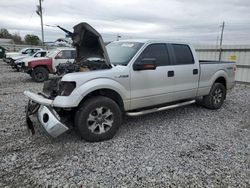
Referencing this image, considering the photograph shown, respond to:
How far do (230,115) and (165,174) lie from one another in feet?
11.6

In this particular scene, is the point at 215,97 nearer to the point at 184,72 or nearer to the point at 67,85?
the point at 184,72

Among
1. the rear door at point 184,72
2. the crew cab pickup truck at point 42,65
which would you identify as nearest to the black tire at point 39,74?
the crew cab pickup truck at point 42,65

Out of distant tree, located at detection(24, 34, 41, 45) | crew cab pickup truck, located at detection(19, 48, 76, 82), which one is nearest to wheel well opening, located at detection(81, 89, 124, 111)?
crew cab pickup truck, located at detection(19, 48, 76, 82)

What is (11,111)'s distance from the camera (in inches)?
213

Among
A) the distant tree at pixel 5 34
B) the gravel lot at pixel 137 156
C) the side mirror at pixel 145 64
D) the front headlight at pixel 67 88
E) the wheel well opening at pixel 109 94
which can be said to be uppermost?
the distant tree at pixel 5 34

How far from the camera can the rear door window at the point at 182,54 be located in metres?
4.77

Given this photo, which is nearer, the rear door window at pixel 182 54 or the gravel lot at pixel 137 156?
the gravel lot at pixel 137 156

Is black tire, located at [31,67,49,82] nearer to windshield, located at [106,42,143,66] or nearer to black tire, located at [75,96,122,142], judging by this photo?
windshield, located at [106,42,143,66]

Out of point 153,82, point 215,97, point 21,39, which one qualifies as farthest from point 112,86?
point 21,39

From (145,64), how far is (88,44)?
3.89 feet

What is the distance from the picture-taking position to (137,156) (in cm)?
328

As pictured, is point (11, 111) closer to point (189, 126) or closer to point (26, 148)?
point (26, 148)

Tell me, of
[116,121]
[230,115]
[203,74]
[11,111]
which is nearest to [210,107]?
[230,115]

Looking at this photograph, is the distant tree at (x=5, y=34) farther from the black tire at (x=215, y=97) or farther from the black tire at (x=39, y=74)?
the black tire at (x=215, y=97)
